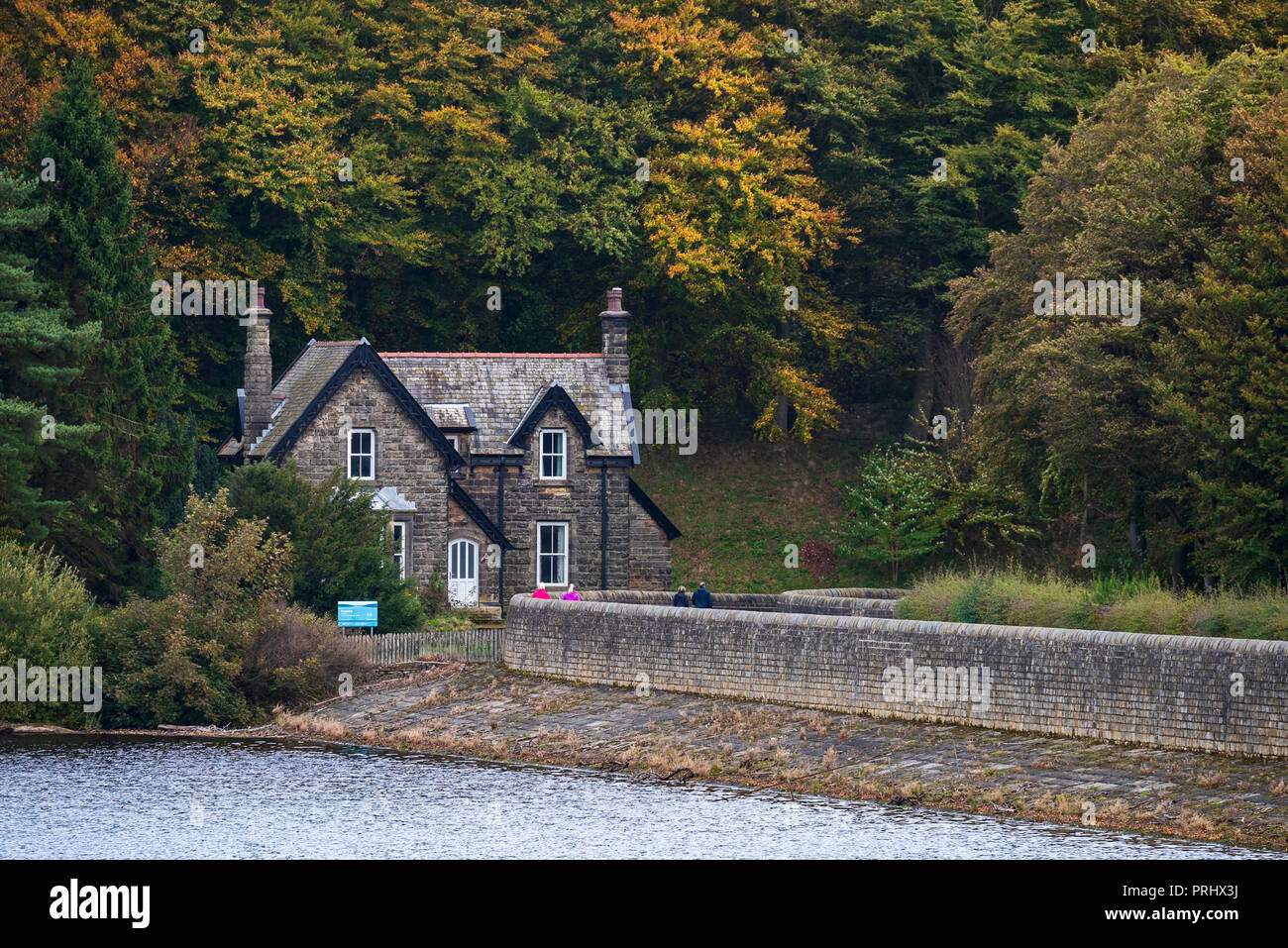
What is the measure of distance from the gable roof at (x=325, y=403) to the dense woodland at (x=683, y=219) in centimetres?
219

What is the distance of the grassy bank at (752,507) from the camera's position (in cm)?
6225

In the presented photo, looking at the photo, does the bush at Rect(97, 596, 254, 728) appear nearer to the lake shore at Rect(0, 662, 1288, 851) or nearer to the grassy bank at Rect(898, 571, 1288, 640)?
the lake shore at Rect(0, 662, 1288, 851)

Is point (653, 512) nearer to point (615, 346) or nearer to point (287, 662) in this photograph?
point (615, 346)

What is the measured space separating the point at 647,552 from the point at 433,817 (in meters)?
26.9

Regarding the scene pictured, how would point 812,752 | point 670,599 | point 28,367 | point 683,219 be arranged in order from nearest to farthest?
1. point 812,752
2. point 28,367
3. point 670,599
4. point 683,219

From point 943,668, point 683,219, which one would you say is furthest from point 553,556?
point 943,668

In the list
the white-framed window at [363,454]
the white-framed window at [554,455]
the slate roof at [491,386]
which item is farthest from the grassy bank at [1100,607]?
the slate roof at [491,386]

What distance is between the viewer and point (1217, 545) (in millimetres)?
42375

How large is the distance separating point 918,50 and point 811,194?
5905mm

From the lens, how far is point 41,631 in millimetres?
40312

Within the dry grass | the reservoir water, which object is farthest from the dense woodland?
the dry grass

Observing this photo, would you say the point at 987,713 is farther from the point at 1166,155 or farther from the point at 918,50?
the point at 918,50

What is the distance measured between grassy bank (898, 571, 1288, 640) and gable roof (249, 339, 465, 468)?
17406 mm

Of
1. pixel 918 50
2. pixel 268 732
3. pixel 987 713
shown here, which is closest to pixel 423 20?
pixel 918 50
